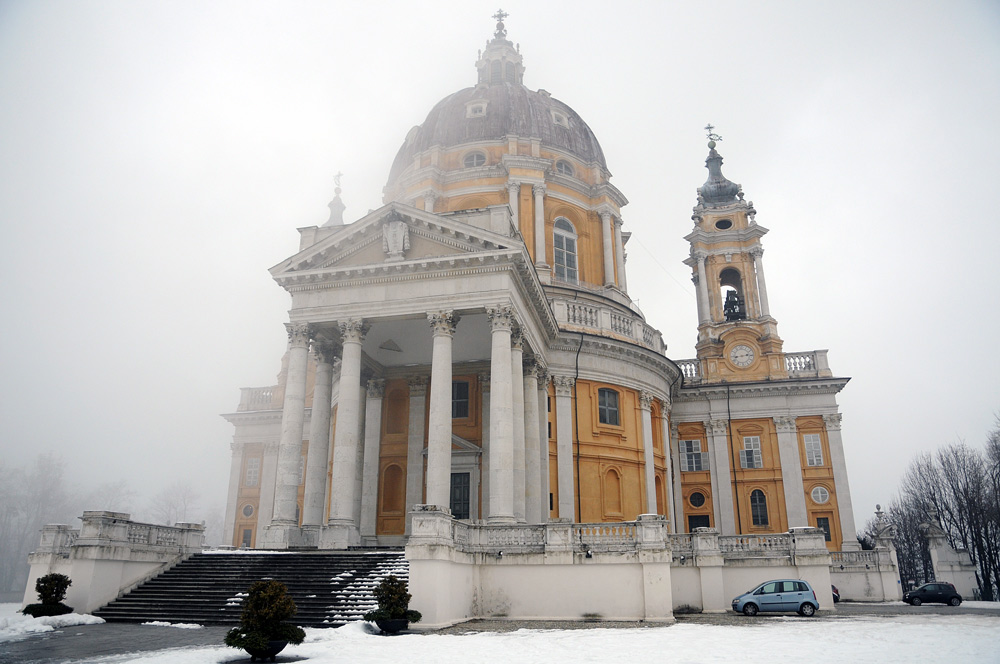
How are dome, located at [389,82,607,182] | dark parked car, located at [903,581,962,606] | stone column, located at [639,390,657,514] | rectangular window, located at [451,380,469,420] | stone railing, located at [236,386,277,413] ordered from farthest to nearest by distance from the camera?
1. stone railing, located at [236,386,277,413]
2. dome, located at [389,82,607,182]
3. stone column, located at [639,390,657,514]
4. rectangular window, located at [451,380,469,420]
5. dark parked car, located at [903,581,962,606]

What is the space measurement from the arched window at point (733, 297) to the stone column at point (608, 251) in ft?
32.3

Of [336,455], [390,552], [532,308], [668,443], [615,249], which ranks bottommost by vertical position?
[390,552]

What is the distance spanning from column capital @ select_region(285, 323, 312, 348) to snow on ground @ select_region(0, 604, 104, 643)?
9.79 metres

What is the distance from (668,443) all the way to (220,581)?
75.9 feet

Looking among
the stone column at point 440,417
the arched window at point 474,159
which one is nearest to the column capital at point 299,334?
the stone column at point 440,417

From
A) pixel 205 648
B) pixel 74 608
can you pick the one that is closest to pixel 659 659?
pixel 205 648

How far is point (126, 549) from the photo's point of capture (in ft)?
60.0

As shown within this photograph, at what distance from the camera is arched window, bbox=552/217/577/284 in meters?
36.2

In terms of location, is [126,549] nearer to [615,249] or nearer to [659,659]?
[659,659]

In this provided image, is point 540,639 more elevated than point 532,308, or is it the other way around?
point 532,308

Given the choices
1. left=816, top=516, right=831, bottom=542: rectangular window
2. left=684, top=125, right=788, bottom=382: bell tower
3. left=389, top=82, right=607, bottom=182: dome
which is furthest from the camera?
left=684, top=125, right=788, bottom=382: bell tower

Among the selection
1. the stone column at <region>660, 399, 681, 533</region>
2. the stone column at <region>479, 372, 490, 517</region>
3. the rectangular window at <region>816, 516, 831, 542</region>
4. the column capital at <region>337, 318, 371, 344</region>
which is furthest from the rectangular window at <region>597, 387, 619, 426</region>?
the rectangular window at <region>816, 516, 831, 542</region>

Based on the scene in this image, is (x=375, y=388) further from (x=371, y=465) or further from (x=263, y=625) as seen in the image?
(x=263, y=625)

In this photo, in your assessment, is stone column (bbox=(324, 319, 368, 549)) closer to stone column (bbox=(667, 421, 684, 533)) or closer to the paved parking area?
the paved parking area
